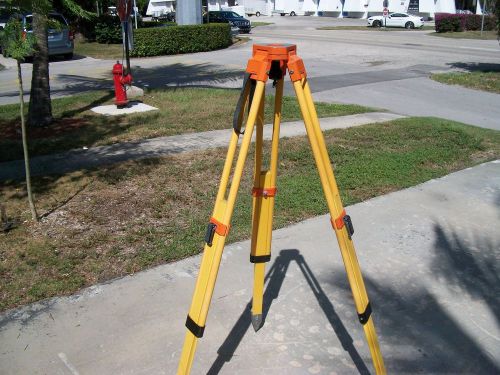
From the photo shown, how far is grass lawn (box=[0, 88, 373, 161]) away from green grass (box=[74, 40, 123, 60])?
10336 mm

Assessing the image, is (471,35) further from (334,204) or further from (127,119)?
(334,204)

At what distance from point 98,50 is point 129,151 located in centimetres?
1810

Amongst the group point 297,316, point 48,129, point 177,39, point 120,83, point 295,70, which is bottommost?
point 297,316

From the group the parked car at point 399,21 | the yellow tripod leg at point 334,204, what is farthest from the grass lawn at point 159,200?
the parked car at point 399,21

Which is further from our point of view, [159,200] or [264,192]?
[159,200]

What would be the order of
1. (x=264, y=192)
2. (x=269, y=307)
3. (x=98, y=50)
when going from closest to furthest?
1. (x=264, y=192)
2. (x=269, y=307)
3. (x=98, y=50)

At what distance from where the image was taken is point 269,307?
381cm

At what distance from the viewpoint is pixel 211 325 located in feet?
11.7

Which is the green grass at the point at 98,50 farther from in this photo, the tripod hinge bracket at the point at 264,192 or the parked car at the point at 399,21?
the parked car at the point at 399,21

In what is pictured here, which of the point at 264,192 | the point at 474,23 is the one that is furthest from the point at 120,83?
the point at 474,23

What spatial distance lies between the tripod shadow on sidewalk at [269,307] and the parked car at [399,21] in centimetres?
4073

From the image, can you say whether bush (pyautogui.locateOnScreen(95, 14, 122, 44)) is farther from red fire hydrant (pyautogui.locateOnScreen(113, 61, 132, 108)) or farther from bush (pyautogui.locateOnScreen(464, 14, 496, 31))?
bush (pyautogui.locateOnScreen(464, 14, 496, 31))

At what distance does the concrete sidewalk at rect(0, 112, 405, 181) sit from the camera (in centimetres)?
693

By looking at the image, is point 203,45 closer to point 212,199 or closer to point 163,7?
point 212,199
